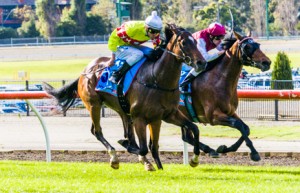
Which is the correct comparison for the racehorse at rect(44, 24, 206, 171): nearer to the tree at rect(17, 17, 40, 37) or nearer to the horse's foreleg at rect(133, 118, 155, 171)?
the horse's foreleg at rect(133, 118, 155, 171)

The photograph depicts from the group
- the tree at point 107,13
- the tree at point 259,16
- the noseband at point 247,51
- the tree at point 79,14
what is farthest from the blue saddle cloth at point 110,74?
the tree at point 259,16

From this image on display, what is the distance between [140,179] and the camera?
9.34 meters

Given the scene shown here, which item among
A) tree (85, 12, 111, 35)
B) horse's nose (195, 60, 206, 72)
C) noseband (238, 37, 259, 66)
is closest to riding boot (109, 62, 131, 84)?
horse's nose (195, 60, 206, 72)

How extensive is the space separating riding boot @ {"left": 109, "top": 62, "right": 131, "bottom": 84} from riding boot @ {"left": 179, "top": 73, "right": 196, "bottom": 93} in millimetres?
1109

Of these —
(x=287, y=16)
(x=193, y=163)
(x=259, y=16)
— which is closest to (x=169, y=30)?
(x=193, y=163)

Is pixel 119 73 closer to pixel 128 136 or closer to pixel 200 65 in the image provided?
pixel 128 136

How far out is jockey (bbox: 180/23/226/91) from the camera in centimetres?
1134

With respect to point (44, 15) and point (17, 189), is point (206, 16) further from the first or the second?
point (17, 189)

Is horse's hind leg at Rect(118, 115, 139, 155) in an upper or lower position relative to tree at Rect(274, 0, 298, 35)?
upper

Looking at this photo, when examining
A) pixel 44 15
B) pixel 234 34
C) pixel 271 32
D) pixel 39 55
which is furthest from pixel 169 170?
pixel 271 32

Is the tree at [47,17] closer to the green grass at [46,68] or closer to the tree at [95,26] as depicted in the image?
the tree at [95,26]

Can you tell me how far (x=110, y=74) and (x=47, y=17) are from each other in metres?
69.2

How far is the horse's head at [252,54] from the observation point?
10.9 m

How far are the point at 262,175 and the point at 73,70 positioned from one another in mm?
48989
